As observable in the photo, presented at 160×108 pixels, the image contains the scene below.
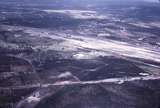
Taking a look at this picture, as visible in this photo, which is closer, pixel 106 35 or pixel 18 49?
pixel 18 49

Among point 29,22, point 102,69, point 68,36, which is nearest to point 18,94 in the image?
point 102,69

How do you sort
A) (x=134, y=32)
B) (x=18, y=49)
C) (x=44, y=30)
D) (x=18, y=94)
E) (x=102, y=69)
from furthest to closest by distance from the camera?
1. (x=134, y=32)
2. (x=44, y=30)
3. (x=18, y=49)
4. (x=102, y=69)
5. (x=18, y=94)

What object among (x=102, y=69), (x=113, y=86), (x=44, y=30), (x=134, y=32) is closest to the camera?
(x=113, y=86)

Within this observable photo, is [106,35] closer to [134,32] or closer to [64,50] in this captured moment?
[134,32]

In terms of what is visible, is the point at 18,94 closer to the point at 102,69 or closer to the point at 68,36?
the point at 102,69

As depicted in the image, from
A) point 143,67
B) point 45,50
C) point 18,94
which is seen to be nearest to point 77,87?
point 18,94

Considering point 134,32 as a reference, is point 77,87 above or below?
above
